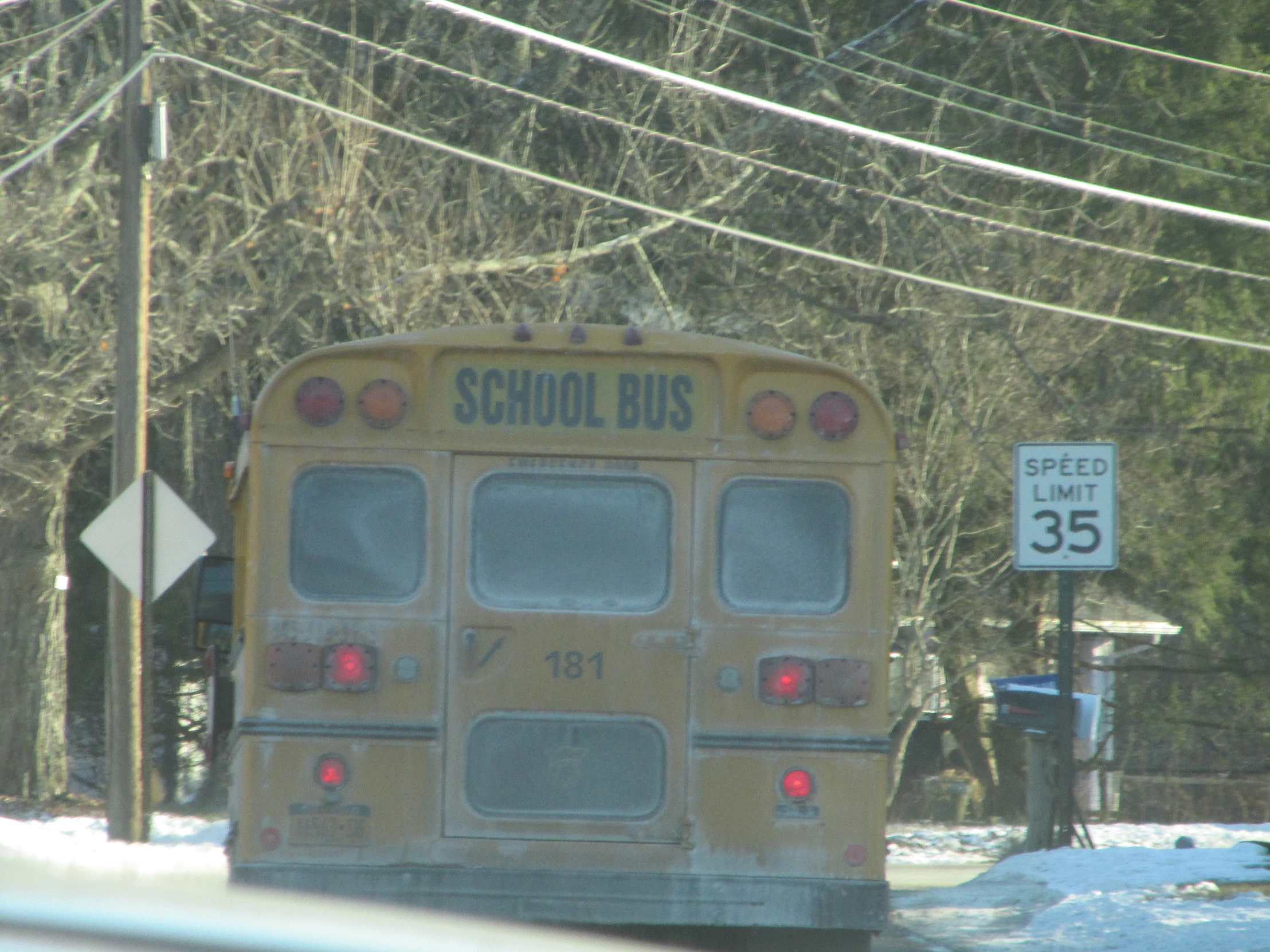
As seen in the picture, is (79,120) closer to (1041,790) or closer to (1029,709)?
(1029,709)

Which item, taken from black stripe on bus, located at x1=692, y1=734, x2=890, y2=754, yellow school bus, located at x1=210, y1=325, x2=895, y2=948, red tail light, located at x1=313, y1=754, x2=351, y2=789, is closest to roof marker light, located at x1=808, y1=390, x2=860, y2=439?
yellow school bus, located at x1=210, y1=325, x2=895, y2=948

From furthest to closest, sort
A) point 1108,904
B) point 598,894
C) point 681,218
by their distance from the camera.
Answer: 1. point 681,218
2. point 1108,904
3. point 598,894

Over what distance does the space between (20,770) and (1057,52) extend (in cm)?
1359

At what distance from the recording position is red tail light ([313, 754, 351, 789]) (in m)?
5.91

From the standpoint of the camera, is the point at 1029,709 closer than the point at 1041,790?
Yes

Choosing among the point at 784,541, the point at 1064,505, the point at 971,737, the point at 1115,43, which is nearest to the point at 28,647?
the point at 1064,505

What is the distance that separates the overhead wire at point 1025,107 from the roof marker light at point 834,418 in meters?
11.6

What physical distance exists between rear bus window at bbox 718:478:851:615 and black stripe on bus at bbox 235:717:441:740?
1209 mm

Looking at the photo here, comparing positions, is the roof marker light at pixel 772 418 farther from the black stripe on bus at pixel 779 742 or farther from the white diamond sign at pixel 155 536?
the white diamond sign at pixel 155 536

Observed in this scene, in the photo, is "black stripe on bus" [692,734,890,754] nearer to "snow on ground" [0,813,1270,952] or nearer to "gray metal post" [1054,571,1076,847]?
"snow on ground" [0,813,1270,952]

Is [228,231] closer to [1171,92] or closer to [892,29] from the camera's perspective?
[892,29]

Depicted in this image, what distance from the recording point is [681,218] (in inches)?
637

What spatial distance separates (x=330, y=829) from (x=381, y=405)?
1499 millimetres

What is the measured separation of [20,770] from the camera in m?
16.8
